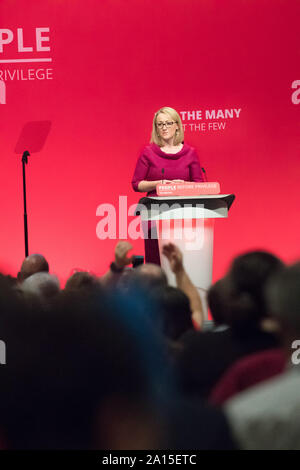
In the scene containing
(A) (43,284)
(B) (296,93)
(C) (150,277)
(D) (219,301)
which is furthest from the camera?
(B) (296,93)

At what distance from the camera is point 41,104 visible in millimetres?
4879

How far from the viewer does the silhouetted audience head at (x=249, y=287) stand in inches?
43.0

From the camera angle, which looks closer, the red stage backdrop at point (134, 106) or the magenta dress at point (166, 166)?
the magenta dress at point (166, 166)

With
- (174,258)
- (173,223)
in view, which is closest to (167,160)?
(173,223)

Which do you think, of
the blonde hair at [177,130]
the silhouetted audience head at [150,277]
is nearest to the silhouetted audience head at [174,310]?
the silhouetted audience head at [150,277]


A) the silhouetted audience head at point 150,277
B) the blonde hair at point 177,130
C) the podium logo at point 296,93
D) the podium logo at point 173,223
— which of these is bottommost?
the silhouetted audience head at point 150,277

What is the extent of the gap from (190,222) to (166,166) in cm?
69

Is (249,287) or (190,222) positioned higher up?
(190,222)

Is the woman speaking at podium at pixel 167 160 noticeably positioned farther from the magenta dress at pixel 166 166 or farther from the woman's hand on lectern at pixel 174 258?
the woman's hand on lectern at pixel 174 258

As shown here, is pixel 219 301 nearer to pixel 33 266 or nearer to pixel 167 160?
pixel 33 266

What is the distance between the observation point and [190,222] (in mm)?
2768

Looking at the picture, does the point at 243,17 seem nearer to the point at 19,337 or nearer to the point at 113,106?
the point at 113,106

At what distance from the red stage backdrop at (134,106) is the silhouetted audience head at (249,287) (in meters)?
3.60

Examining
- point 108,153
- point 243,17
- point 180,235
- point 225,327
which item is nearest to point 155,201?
point 180,235
